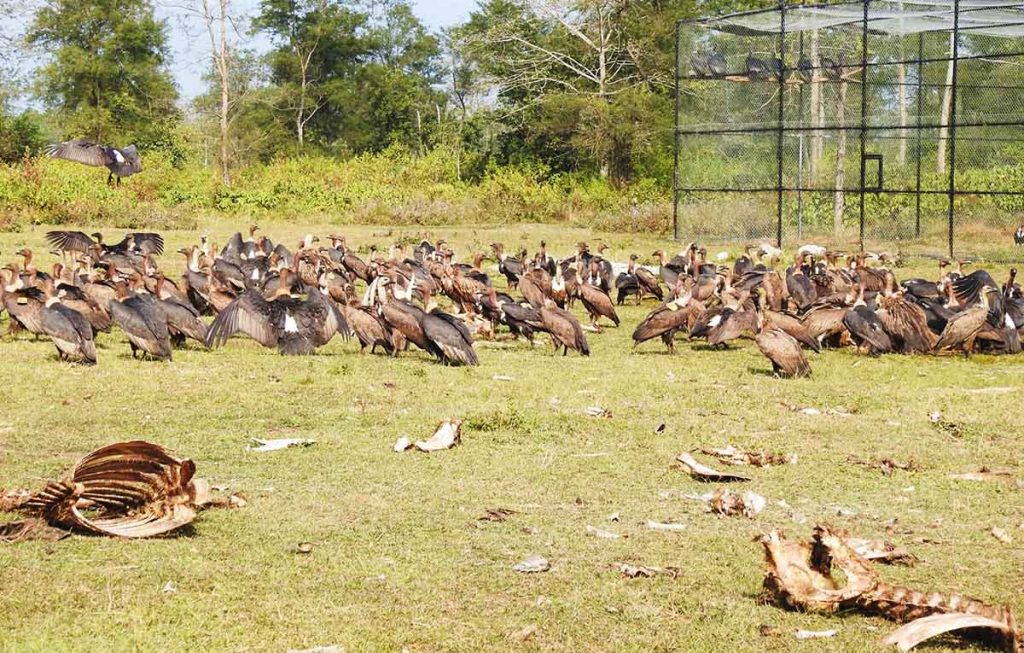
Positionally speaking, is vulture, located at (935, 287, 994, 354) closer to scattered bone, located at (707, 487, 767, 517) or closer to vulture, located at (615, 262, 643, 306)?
vulture, located at (615, 262, 643, 306)

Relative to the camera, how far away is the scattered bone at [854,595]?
16.5 feet

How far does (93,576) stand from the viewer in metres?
5.84

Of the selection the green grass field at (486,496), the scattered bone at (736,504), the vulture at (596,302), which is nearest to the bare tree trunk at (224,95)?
the vulture at (596,302)

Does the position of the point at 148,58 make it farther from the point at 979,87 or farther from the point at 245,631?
the point at 245,631

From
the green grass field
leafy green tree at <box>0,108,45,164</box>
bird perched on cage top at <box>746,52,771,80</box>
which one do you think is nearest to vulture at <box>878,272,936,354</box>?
the green grass field

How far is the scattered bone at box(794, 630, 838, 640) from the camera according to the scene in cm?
521

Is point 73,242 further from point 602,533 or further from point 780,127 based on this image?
point 602,533

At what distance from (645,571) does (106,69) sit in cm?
4793

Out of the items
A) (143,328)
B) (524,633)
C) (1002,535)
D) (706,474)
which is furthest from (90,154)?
(524,633)

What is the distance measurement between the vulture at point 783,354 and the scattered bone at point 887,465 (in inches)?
149

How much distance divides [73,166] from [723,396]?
29739 mm

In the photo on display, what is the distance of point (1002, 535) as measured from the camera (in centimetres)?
675

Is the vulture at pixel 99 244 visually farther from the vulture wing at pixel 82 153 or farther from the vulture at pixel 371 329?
the vulture at pixel 371 329

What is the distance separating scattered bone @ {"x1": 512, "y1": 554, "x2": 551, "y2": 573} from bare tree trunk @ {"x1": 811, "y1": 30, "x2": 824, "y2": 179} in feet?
66.0
